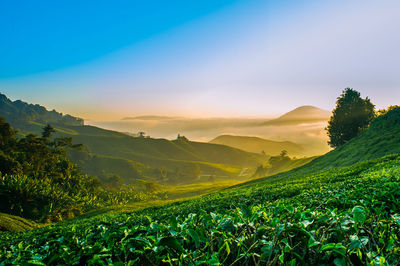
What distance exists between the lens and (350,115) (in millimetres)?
53625

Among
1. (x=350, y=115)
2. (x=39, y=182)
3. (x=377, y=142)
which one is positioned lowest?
(x=39, y=182)

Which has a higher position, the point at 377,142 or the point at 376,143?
the point at 377,142

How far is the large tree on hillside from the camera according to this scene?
2103 inches

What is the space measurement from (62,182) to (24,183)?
16.7 m

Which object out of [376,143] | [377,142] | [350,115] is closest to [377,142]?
[377,142]

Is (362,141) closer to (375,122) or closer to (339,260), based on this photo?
(375,122)

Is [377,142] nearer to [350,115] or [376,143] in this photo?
[376,143]

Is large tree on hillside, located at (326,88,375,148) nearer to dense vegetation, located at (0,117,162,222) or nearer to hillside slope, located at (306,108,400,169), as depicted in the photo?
hillside slope, located at (306,108,400,169)

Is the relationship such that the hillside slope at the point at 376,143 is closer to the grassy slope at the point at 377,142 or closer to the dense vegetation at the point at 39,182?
the grassy slope at the point at 377,142

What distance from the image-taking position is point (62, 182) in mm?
54062

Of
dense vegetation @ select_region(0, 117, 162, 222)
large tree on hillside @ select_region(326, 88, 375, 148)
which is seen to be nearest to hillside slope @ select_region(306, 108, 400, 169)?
large tree on hillside @ select_region(326, 88, 375, 148)

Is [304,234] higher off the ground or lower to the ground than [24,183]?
higher

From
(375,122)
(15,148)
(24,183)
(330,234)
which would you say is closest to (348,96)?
(375,122)

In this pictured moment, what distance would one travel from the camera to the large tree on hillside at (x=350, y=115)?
53425mm
